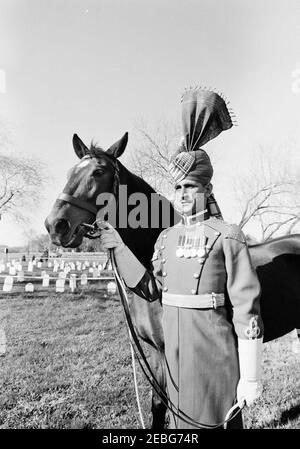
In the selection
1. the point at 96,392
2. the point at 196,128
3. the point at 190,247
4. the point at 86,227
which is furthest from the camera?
the point at 96,392

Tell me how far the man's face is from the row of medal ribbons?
13 cm

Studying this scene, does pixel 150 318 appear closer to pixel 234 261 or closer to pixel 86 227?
pixel 86 227

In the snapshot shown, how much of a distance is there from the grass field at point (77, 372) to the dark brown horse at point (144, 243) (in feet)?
2.81

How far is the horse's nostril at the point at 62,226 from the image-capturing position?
2049 millimetres

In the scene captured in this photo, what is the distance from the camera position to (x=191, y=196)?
1.74 m

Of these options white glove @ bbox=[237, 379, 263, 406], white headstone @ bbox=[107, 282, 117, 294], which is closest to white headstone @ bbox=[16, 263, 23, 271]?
white headstone @ bbox=[107, 282, 117, 294]

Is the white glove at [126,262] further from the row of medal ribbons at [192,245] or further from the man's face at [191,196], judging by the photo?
the man's face at [191,196]

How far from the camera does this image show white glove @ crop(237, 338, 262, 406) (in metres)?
1.52

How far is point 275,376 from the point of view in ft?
13.0

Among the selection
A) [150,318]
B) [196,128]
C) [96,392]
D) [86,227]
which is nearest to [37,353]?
[96,392]

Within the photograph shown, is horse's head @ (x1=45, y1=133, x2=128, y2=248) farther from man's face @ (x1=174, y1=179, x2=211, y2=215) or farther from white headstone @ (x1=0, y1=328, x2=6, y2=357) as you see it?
white headstone @ (x1=0, y1=328, x2=6, y2=357)

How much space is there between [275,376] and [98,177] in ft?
10.8

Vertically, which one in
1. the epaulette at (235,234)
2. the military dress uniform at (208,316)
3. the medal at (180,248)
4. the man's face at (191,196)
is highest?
the man's face at (191,196)

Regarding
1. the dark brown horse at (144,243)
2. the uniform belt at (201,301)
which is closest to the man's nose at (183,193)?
the uniform belt at (201,301)
